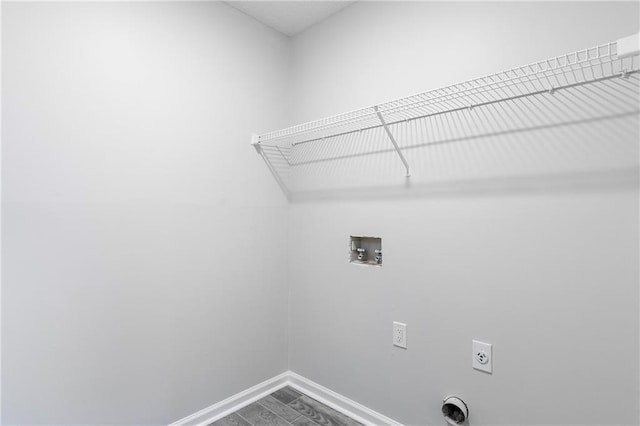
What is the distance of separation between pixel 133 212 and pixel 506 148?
1.69 metres

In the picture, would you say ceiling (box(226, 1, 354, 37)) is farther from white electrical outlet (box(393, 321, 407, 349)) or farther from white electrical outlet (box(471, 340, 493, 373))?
white electrical outlet (box(471, 340, 493, 373))

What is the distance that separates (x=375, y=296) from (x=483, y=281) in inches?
22.4

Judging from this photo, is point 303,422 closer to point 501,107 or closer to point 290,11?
point 501,107

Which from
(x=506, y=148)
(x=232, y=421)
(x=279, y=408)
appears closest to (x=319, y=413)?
(x=279, y=408)

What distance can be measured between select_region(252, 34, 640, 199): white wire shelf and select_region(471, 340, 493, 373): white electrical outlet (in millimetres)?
861

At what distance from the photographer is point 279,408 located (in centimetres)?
191

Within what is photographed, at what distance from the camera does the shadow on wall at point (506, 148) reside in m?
1.15

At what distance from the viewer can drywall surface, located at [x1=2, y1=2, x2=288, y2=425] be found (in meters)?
1.28

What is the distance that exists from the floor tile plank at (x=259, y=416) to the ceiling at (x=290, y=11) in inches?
→ 93.5

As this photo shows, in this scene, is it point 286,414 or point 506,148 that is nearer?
point 506,148

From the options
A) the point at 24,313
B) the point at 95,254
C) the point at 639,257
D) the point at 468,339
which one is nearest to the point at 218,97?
the point at 95,254

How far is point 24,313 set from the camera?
4.17ft

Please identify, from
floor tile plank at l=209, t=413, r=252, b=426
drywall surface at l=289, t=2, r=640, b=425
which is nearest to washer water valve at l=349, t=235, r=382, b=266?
drywall surface at l=289, t=2, r=640, b=425

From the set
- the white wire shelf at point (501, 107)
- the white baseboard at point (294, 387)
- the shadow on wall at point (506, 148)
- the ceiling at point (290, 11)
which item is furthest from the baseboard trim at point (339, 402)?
the ceiling at point (290, 11)
